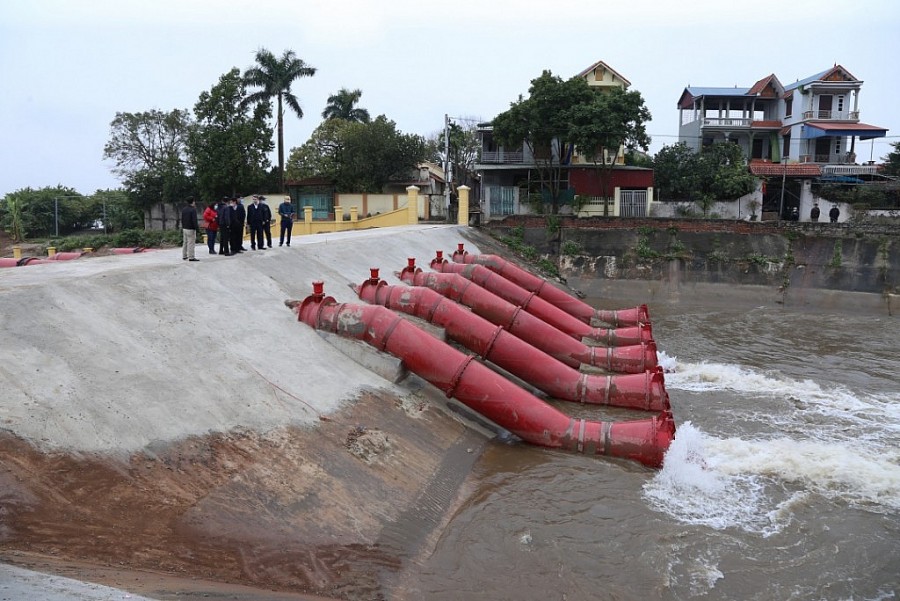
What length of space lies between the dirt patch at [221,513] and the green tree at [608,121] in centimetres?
2506

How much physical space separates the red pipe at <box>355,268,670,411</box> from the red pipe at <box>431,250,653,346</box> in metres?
3.84

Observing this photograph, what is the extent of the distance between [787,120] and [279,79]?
33.3 meters

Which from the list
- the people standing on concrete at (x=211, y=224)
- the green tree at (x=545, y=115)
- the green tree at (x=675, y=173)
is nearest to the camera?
the people standing on concrete at (x=211, y=224)

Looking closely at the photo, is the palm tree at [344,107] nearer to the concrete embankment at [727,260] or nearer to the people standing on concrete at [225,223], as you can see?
the concrete embankment at [727,260]

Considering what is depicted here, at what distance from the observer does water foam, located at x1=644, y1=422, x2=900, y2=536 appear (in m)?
7.98

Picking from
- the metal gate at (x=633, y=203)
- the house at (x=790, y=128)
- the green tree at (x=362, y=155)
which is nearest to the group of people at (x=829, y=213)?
the house at (x=790, y=128)

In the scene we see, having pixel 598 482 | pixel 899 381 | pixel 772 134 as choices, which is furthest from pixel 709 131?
pixel 598 482

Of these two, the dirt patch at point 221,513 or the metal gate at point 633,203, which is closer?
the dirt patch at point 221,513

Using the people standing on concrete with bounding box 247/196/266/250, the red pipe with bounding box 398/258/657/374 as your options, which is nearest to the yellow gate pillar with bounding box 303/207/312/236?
the people standing on concrete with bounding box 247/196/266/250

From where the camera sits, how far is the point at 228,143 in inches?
1431

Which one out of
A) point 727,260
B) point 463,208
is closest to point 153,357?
point 463,208

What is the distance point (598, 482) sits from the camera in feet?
28.8

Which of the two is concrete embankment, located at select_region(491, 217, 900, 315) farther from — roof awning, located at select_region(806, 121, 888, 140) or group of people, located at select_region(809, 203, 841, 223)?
roof awning, located at select_region(806, 121, 888, 140)

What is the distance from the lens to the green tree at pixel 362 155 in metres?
38.8
